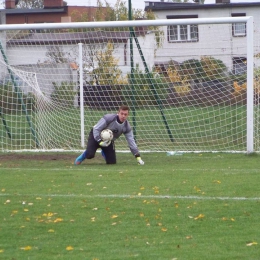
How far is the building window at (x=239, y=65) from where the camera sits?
18.1 m

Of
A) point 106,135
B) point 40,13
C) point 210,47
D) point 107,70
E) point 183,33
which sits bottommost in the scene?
point 106,135

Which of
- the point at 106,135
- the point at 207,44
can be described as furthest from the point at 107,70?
the point at 106,135

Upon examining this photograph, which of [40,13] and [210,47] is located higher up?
[40,13]

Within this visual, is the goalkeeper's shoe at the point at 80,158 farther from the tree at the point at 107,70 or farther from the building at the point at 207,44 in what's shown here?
the building at the point at 207,44

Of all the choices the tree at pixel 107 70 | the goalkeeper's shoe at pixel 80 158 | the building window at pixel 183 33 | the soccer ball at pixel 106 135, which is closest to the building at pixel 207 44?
the building window at pixel 183 33

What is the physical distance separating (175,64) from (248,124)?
329 cm

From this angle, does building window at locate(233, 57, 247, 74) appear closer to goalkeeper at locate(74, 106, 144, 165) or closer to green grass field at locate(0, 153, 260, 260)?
green grass field at locate(0, 153, 260, 260)

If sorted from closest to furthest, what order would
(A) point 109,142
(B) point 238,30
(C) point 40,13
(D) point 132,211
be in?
(D) point 132,211, (A) point 109,142, (B) point 238,30, (C) point 40,13

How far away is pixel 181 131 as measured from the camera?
61.9 ft

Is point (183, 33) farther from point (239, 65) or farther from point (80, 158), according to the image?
point (80, 158)

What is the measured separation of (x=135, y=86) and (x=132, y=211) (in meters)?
9.52

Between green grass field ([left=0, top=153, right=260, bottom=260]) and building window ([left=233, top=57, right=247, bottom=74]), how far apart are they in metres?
3.40

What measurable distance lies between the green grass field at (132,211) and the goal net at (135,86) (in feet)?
10.6

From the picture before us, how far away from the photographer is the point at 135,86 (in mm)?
19328
